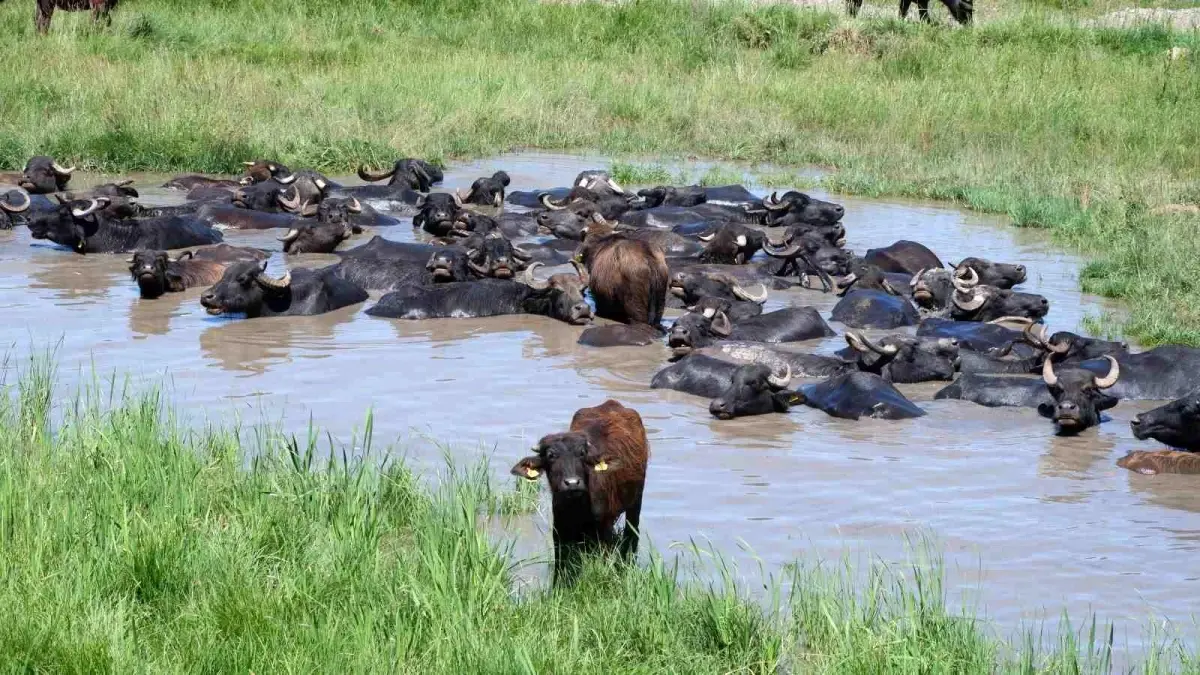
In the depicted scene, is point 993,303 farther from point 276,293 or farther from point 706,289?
point 276,293

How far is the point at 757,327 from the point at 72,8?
16.2 m

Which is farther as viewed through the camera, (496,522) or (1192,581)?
(496,522)

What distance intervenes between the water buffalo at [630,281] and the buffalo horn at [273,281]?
6.88ft

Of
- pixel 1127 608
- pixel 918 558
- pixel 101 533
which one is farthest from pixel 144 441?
pixel 1127 608

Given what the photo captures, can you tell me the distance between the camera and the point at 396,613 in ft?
14.0

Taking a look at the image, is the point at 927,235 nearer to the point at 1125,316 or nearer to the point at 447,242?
the point at 1125,316

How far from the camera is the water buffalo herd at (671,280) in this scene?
8.29 meters

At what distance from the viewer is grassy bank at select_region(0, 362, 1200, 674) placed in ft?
13.3

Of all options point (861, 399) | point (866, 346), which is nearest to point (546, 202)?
point (866, 346)

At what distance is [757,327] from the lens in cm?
993

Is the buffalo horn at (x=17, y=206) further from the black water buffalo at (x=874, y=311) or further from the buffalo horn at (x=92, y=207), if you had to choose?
the black water buffalo at (x=874, y=311)

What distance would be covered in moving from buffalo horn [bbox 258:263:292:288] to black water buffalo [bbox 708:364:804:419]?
366 centimetres

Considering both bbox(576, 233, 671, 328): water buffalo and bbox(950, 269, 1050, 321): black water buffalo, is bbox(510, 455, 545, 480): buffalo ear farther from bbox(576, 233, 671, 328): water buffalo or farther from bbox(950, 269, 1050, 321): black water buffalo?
bbox(950, 269, 1050, 321): black water buffalo

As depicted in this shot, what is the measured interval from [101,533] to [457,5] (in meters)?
22.7
